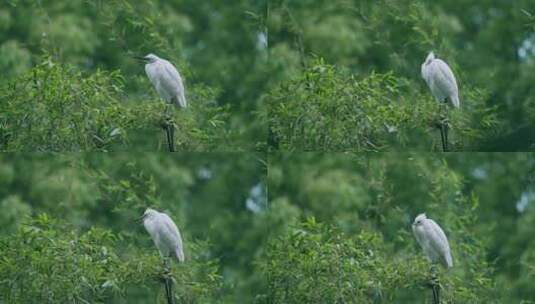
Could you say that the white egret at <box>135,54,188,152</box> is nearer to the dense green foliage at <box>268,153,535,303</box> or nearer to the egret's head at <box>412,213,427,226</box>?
the dense green foliage at <box>268,153,535,303</box>

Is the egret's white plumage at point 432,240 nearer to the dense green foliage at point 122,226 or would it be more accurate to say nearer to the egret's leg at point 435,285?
the egret's leg at point 435,285

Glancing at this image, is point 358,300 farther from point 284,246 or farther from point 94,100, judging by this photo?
point 94,100

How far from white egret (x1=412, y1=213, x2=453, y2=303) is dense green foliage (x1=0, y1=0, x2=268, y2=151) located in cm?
66

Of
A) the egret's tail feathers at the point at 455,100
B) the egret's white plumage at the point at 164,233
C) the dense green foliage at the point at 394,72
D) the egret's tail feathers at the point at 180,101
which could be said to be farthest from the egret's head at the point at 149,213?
the egret's tail feathers at the point at 455,100

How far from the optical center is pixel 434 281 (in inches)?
196

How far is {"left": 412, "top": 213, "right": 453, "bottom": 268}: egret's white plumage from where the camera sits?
16.2 ft

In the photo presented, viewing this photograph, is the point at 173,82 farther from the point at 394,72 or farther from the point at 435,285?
the point at 435,285

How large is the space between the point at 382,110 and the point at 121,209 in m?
1.04

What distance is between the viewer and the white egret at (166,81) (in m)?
4.95

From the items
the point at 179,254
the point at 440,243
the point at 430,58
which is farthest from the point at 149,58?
the point at 440,243

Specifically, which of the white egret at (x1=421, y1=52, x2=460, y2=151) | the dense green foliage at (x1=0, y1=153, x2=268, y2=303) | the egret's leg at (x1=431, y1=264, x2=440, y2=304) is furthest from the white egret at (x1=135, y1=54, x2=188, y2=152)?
the egret's leg at (x1=431, y1=264, x2=440, y2=304)

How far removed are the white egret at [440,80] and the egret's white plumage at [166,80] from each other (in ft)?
3.01

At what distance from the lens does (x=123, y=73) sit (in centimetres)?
498

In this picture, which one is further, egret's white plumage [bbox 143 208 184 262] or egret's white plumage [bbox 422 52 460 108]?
egret's white plumage [bbox 422 52 460 108]
